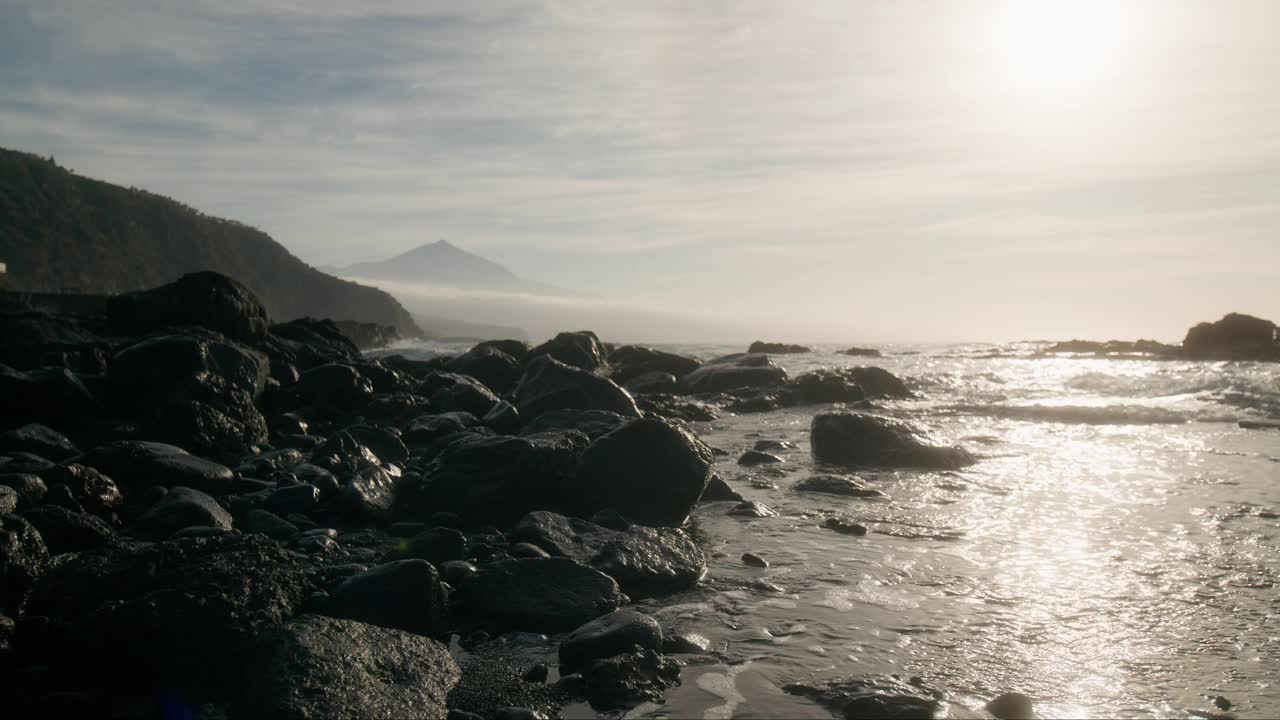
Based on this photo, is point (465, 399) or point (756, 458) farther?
point (465, 399)

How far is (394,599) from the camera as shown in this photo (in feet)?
13.7

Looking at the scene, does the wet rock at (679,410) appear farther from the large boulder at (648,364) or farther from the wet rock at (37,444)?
the wet rock at (37,444)

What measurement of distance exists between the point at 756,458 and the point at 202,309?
395 inches

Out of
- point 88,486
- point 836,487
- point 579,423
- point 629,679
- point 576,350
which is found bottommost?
point 629,679

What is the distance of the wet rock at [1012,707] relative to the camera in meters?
3.31

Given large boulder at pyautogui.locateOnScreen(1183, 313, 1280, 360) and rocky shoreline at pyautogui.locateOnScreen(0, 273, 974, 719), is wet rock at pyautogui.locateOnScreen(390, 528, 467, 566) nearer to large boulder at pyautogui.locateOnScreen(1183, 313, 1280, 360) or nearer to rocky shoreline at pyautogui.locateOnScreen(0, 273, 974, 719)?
rocky shoreline at pyautogui.locateOnScreen(0, 273, 974, 719)

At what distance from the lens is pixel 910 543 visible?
6.04 meters

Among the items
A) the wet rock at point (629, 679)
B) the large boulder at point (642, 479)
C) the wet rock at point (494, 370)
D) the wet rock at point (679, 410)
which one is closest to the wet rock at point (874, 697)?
the wet rock at point (629, 679)

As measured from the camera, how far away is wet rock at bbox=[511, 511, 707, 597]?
5.00 meters

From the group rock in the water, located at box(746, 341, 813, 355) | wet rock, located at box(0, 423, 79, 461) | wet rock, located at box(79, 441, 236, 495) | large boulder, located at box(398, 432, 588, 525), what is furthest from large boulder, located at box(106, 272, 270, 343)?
rock in the water, located at box(746, 341, 813, 355)

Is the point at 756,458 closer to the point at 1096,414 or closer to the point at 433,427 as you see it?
the point at 433,427

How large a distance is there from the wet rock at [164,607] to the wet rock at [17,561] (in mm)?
64

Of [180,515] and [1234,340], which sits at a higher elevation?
[1234,340]

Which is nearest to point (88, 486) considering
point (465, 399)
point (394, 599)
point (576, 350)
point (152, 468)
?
point (152, 468)
